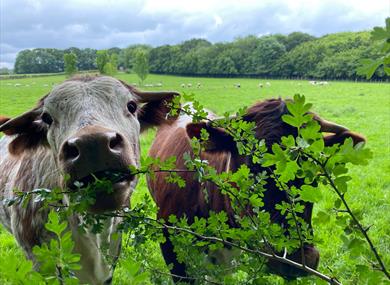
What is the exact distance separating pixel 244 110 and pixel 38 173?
2.28 m

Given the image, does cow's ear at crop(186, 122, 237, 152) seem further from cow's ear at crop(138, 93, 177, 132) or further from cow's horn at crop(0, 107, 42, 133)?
cow's horn at crop(0, 107, 42, 133)

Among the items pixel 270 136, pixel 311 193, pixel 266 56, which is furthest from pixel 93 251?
pixel 266 56

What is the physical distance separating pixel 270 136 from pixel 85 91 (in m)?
1.33

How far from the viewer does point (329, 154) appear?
2.98ft

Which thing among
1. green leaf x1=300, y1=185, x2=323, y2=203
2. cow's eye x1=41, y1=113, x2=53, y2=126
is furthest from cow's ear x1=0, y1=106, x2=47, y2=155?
green leaf x1=300, y1=185, x2=323, y2=203

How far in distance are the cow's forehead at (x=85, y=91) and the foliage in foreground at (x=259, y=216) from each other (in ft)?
4.10

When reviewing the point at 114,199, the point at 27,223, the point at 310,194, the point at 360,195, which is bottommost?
the point at 360,195

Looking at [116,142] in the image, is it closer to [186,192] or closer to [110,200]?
[110,200]

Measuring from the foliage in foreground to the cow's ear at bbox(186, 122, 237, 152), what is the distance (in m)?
1.32

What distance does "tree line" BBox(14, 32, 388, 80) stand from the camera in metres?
70.7

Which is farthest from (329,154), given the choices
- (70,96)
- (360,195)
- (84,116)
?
(360,195)

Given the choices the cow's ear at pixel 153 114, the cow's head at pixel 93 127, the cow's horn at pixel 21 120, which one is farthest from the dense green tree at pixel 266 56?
the cow's horn at pixel 21 120

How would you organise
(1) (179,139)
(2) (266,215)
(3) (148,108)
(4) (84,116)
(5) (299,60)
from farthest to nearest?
1. (5) (299,60)
2. (1) (179,139)
3. (3) (148,108)
4. (4) (84,116)
5. (2) (266,215)

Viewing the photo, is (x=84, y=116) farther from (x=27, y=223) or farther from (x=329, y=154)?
(x=329, y=154)
